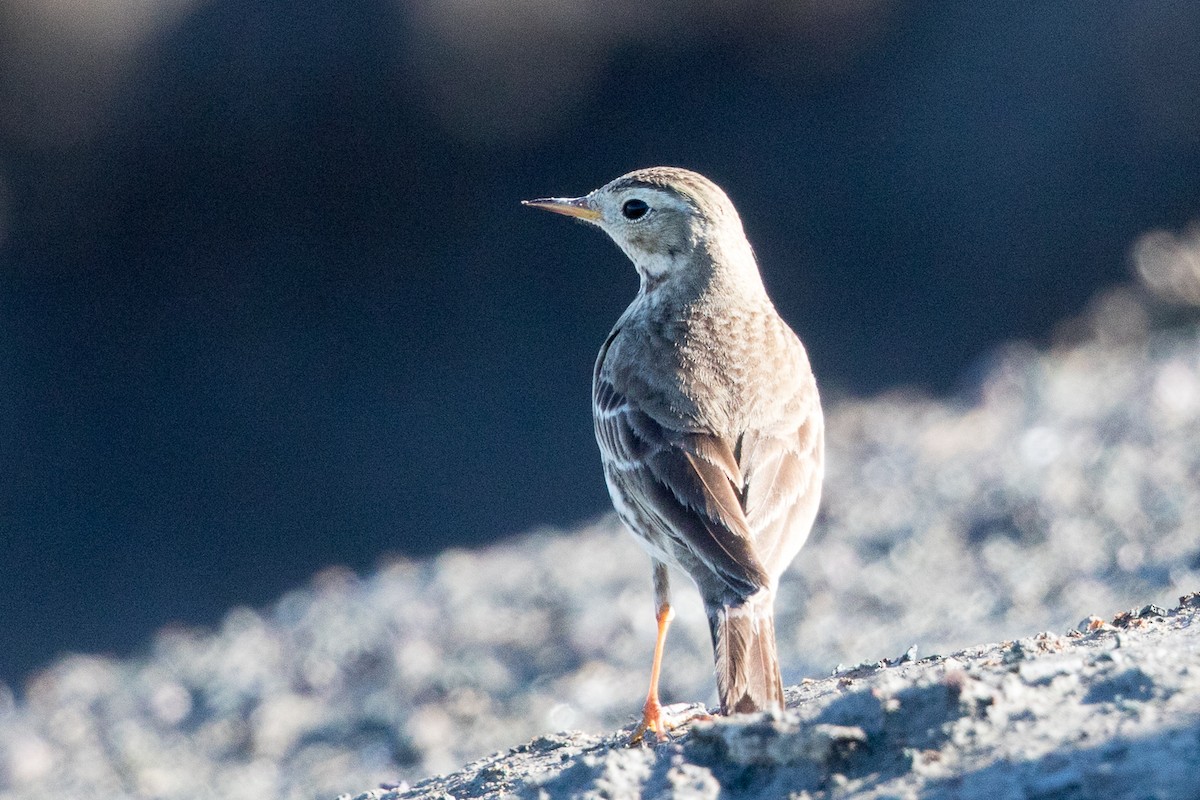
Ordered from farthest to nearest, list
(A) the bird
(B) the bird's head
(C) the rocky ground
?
(B) the bird's head
(A) the bird
(C) the rocky ground

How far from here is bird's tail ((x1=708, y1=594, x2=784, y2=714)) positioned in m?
4.44

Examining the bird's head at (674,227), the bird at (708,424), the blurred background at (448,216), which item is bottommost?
the bird at (708,424)

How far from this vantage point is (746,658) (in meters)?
4.52

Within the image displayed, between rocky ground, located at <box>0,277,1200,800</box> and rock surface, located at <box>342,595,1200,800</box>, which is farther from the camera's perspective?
rocky ground, located at <box>0,277,1200,800</box>

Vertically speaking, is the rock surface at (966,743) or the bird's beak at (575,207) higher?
the bird's beak at (575,207)

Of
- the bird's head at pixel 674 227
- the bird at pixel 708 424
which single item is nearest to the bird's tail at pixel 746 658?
the bird at pixel 708 424

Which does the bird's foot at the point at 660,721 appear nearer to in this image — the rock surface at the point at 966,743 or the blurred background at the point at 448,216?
the rock surface at the point at 966,743

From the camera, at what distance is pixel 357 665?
9148mm

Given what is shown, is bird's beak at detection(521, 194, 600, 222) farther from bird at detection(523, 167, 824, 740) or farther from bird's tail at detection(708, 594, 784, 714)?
bird's tail at detection(708, 594, 784, 714)

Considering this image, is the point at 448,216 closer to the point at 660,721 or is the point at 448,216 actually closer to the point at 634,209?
the point at 634,209

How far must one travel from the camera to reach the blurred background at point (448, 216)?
1493 cm

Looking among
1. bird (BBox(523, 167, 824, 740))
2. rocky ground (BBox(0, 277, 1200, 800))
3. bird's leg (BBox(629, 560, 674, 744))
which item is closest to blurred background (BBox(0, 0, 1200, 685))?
rocky ground (BBox(0, 277, 1200, 800))

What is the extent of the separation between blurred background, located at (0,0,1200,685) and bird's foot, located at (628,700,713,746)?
9191 millimetres

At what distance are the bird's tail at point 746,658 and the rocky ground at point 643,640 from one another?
0.23 m
